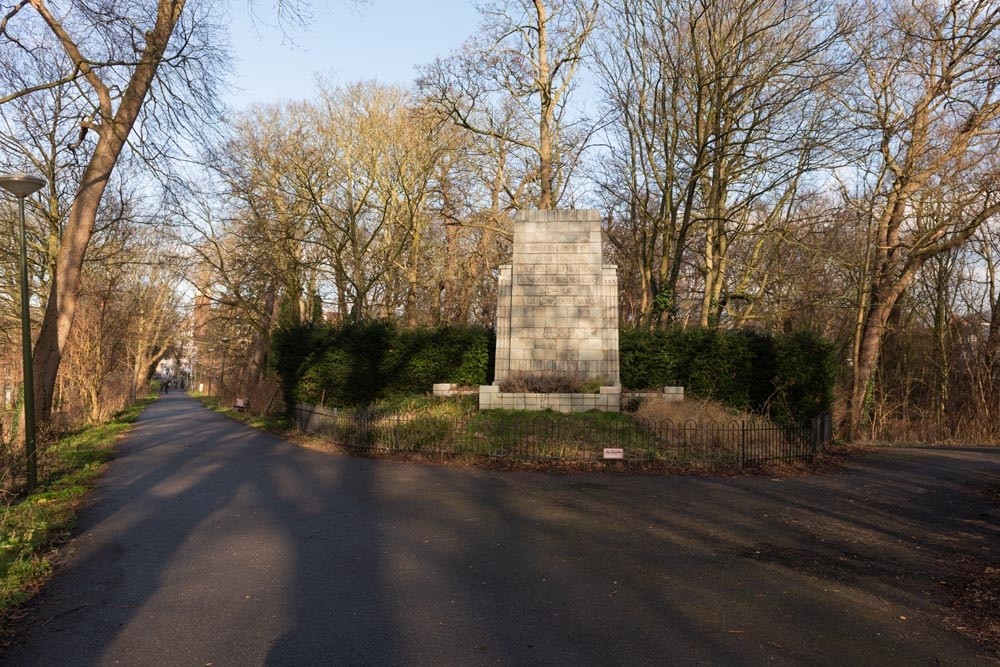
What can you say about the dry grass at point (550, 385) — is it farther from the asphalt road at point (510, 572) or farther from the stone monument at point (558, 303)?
the asphalt road at point (510, 572)

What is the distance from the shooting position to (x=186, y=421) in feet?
90.4

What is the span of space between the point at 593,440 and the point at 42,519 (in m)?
9.35

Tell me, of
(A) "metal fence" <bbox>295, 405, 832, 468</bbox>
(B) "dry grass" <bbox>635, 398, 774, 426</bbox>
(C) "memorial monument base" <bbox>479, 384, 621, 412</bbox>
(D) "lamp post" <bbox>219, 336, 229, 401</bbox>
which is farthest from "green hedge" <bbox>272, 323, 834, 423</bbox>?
(D) "lamp post" <bbox>219, 336, 229, 401</bbox>

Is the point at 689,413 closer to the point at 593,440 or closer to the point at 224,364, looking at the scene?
the point at 593,440

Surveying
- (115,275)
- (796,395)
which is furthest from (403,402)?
(115,275)

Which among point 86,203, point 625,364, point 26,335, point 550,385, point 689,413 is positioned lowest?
point 689,413

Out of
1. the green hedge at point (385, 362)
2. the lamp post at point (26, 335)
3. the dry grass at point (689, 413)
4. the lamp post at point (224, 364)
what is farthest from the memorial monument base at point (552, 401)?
the lamp post at point (224, 364)

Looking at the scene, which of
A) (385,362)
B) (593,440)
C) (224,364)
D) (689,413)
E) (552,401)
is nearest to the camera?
(593,440)

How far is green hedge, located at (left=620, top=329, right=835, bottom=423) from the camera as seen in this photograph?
18.8 metres

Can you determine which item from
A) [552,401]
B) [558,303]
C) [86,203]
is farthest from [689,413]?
[86,203]

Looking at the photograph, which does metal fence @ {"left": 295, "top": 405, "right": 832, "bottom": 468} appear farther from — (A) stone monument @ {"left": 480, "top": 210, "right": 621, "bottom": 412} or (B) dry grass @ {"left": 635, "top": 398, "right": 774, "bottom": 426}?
(A) stone monument @ {"left": 480, "top": 210, "right": 621, "bottom": 412}

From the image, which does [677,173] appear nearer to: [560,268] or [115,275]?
[560,268]

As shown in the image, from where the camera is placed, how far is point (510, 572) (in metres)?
6.68

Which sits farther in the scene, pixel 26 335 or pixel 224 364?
pixel 224 364
